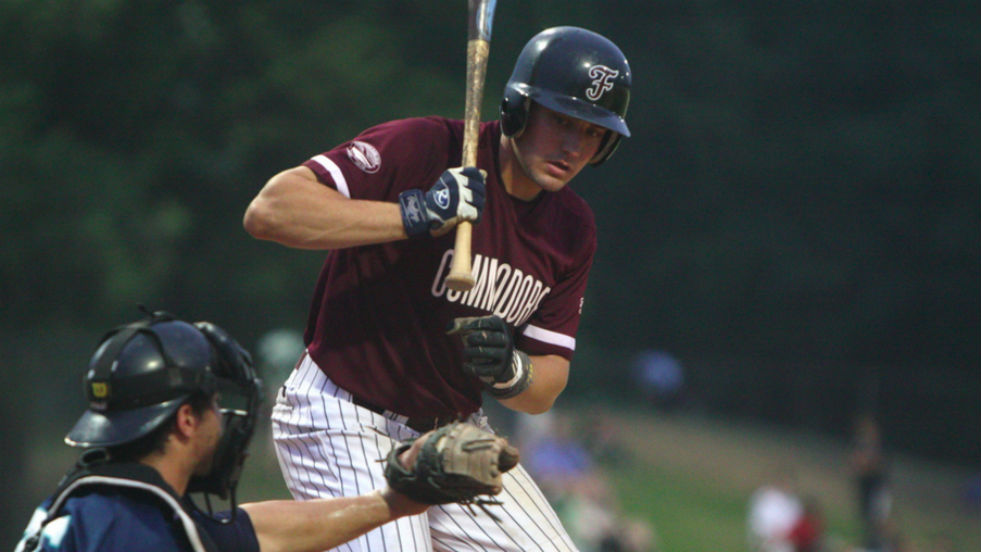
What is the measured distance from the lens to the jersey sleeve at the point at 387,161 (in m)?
4.20

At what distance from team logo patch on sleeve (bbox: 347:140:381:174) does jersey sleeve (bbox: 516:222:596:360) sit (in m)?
0.84

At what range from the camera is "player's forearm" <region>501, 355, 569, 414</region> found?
4652 millimetres

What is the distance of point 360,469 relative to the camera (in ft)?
13.9

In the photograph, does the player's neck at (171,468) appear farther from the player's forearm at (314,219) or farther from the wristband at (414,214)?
the wristband at (414,214)

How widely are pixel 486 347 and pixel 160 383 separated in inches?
47.8

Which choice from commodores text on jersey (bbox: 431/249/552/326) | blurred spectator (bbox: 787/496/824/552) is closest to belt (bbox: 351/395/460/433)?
commodores text on jersey (bbox: 431/249/552/326)

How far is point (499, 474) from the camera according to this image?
3713mm

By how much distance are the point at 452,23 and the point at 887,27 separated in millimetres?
14013

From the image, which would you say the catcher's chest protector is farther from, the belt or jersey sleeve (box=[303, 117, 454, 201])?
jersey sleeve (box=[303, 117, 454, 201])

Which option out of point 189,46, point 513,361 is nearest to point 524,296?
point 513,361

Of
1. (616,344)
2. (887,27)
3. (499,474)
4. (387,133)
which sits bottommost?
(616,344)

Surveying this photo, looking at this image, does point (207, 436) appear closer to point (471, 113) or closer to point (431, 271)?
point (431, 271)

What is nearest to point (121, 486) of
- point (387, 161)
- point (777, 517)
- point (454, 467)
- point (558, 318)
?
point (454, 467)

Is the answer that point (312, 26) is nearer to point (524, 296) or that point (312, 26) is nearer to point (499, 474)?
point (524, 296)
